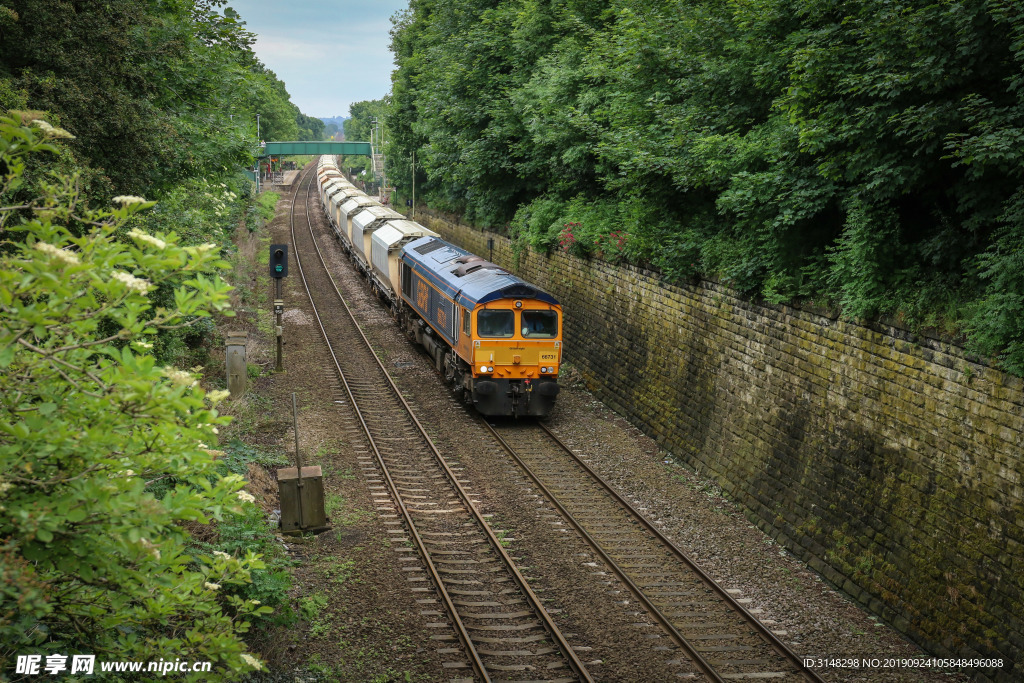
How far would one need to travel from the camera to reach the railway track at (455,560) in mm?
8297

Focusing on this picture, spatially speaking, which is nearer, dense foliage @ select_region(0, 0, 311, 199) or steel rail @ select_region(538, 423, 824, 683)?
steel rail @ select_region(538, 423, 824, 683)

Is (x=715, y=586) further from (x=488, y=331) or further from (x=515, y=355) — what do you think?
(x=488, y=331)

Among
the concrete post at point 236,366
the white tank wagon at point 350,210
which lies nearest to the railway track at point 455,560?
the concrete post at point 236,366

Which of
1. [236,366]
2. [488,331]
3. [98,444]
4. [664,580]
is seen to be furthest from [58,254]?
[236,366]

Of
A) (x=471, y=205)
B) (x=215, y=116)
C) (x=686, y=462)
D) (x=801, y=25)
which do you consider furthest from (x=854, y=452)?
(x=471, y=205)

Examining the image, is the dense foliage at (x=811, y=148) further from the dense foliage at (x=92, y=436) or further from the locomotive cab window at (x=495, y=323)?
the dense foliage at (x=92, y=436)

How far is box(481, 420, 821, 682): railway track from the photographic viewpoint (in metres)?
8.30

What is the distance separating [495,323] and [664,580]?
7550 mm

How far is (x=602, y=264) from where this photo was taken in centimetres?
1955

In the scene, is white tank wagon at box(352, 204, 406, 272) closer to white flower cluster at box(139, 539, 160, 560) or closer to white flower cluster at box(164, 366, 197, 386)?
white flower cluster at box(164, 366, 197, 386)

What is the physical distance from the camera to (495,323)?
1647 cm

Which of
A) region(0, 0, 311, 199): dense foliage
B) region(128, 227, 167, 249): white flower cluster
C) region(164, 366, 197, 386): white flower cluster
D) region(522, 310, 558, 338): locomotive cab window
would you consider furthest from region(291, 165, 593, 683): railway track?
region(0, 0, 311, 199): dense foliage

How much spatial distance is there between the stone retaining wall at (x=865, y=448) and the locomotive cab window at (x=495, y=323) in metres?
3.15

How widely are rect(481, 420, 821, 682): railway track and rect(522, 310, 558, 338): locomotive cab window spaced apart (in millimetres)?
2782
